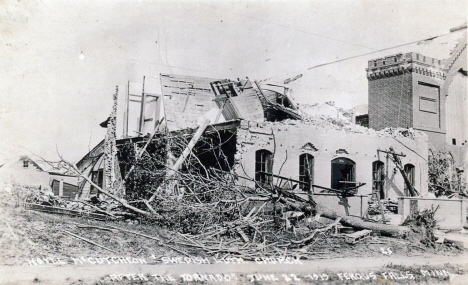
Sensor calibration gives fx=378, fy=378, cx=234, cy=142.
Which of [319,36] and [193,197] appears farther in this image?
[319,36]

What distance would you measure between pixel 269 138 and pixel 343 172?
4.14 m

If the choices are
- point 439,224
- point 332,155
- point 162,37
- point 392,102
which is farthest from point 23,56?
point 392,102

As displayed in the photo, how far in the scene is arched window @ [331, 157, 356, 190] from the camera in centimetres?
1551

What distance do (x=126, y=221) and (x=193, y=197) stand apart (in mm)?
1892

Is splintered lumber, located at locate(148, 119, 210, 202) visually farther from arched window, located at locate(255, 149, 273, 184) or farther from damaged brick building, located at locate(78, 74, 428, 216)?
arched window, located at locate(255, 149, 273, 184)

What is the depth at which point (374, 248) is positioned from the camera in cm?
955

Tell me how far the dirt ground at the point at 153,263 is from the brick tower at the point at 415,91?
39.2 feet

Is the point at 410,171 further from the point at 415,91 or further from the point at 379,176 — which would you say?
the point at 415,91

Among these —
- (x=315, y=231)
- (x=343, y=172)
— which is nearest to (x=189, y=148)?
(x=315, y=231)

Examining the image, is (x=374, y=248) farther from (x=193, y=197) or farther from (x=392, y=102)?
(x=392, y=102)

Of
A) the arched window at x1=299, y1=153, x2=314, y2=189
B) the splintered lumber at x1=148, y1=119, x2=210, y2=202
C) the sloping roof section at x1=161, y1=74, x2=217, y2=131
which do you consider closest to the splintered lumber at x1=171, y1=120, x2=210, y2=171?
the splintered lumber at x1=148, y1=119, x2=210, y2=202

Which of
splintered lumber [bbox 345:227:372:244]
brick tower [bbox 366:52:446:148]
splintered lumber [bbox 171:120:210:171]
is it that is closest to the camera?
splintered lumber [bbox 345:227:372:244]

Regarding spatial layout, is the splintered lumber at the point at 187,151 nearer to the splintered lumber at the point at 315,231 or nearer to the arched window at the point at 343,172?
the splintered lumber at the point at 315,231

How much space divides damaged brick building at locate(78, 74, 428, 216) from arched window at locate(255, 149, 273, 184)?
0.04 meters
